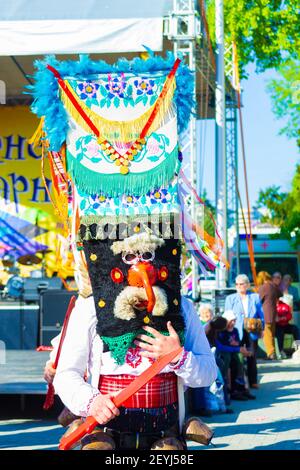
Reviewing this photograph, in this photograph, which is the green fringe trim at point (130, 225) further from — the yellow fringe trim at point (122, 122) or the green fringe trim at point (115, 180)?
the yellow fringe trim at point (122, 122)

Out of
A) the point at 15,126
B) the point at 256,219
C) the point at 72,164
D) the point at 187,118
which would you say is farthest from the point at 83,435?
the point at 256,219

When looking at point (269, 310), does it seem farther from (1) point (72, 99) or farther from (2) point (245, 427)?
(1) point (72, 99)

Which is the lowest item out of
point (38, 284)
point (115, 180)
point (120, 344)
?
point (120, 344)

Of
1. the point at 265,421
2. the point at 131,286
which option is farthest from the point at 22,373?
the point at 131,286

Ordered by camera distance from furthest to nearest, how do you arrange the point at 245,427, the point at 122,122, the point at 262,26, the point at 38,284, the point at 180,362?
1. the point at 262,26
2. the point at 38,284
3. the point at 245,427
4. the point at 122,122
5. the point at 180,362

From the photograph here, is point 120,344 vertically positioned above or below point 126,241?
below

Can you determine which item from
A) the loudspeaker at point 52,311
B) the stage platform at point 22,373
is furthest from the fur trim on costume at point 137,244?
the loudspeaker at point 52,311

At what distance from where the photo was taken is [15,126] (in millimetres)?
18922

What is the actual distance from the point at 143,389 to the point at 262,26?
2306 centimetres

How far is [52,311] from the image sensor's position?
12031mm

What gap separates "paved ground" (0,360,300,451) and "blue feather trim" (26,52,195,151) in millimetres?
3222

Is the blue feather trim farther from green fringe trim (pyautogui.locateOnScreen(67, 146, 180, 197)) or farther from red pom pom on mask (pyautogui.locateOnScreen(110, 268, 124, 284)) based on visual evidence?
red pom pom on mask (pyautogui.locateOnScreen(110, 268, 124, 284))

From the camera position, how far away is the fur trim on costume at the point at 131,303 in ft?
11.5

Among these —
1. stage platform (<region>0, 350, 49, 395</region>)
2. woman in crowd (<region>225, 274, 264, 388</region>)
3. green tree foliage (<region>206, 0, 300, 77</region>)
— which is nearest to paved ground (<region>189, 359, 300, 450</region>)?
woman in crowd (<region>225, 274, 264, 388</region>)
